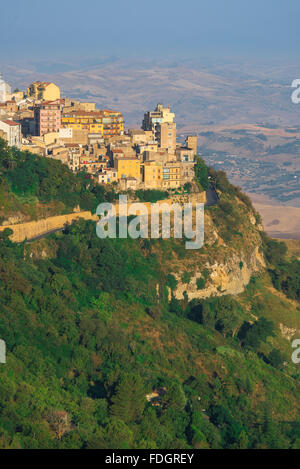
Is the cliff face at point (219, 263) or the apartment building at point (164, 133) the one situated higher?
the apartment building at point (164, 133)

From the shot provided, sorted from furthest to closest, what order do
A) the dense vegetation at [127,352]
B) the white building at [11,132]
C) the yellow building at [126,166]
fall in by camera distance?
the yellow building at [126,166], the white building at [11,132], the dense vegetation at [127,352]

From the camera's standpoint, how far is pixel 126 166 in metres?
46.2

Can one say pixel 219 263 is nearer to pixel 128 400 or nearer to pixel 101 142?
pixel 101 142

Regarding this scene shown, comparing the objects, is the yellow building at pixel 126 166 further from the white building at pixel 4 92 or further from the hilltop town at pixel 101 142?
the white building at pixel 4 92

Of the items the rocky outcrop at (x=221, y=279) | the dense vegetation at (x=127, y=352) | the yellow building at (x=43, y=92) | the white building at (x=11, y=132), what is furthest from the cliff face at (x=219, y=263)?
the yellow building at (x=43, y=92)

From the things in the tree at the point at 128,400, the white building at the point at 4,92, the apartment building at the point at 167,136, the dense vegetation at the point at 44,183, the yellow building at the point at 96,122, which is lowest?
the tree at the point at 128,400

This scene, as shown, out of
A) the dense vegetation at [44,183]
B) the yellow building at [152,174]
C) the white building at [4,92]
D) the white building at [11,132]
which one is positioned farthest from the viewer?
the white building at [4,92]

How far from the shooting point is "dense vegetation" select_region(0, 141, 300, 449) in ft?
95.5

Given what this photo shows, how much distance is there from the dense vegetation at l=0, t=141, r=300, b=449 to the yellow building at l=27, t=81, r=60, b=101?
1263cm

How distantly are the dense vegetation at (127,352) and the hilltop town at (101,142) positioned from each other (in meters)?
1.80

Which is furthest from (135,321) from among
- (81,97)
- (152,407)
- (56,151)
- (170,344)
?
(81,97)

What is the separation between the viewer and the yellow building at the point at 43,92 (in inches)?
2223

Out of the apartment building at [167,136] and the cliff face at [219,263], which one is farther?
the apartment building at [167,136]

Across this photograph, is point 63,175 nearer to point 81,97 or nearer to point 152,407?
point 152,407
